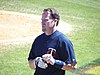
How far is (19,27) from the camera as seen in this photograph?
14.9m

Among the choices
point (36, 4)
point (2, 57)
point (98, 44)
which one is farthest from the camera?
point (36, 4)

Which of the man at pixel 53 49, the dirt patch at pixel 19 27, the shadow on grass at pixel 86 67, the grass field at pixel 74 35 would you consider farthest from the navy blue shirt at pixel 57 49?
the dirt patch at pixel 19 27

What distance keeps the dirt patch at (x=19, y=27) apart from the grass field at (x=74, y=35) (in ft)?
2.89

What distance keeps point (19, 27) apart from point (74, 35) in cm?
279

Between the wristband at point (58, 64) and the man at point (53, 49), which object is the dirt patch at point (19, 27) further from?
the wristband at point (58, 64)

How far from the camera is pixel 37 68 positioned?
4.50m

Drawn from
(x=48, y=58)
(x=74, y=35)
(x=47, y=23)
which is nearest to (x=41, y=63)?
(x=48, y=58)

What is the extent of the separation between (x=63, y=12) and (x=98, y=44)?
272 inches

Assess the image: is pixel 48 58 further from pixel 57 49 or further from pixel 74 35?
pixel 74 35

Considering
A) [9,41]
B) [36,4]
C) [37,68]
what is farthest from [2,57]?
[36,4]

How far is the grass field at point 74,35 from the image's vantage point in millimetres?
9523

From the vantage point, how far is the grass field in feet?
31.2

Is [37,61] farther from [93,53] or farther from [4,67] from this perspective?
[93,53]

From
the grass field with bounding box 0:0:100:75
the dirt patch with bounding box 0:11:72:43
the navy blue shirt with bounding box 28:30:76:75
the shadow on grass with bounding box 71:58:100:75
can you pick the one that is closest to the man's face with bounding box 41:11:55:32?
the navy blue shirt with bounding box 28:30:76:75
